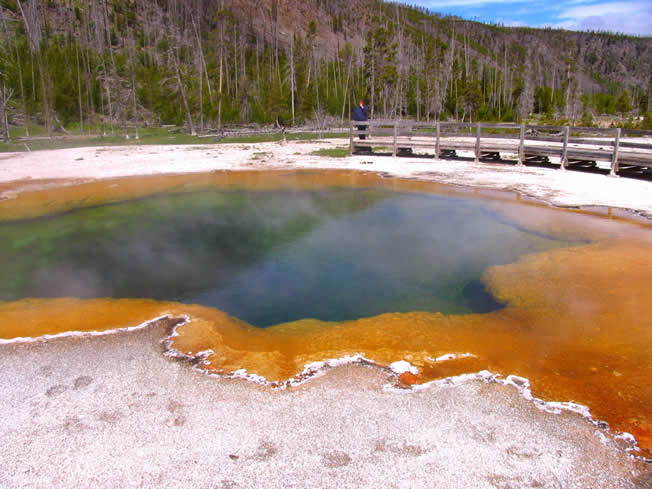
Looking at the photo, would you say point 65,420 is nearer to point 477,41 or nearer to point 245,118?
point 245,118

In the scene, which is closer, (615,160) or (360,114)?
(615,160)

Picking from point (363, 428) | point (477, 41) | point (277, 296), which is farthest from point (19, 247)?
point (477, 41)

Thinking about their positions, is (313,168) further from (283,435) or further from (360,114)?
(283,435)

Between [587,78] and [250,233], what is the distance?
160 meters

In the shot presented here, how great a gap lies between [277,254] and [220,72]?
3022 cm

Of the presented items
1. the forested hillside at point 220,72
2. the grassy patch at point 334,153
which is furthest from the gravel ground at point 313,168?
the forested hillside at point 220,72

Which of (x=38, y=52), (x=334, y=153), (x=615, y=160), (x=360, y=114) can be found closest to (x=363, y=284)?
(x=615, y=160)

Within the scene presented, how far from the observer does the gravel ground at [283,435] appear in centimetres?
273

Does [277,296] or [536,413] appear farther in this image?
[277,296]

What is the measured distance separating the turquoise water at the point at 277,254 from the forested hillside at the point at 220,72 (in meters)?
21.6

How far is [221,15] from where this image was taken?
120 feet

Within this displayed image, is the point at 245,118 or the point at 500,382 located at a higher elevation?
the point at 245,118

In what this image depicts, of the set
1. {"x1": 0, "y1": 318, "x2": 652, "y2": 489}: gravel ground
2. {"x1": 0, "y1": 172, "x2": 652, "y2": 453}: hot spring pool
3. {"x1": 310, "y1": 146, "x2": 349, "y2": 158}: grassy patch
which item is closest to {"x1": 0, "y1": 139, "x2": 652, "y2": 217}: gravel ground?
{"x1": 310, "y1": 146, "x2": 349, "y2": 158}: grassy patch

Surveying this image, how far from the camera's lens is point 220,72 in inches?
1352
